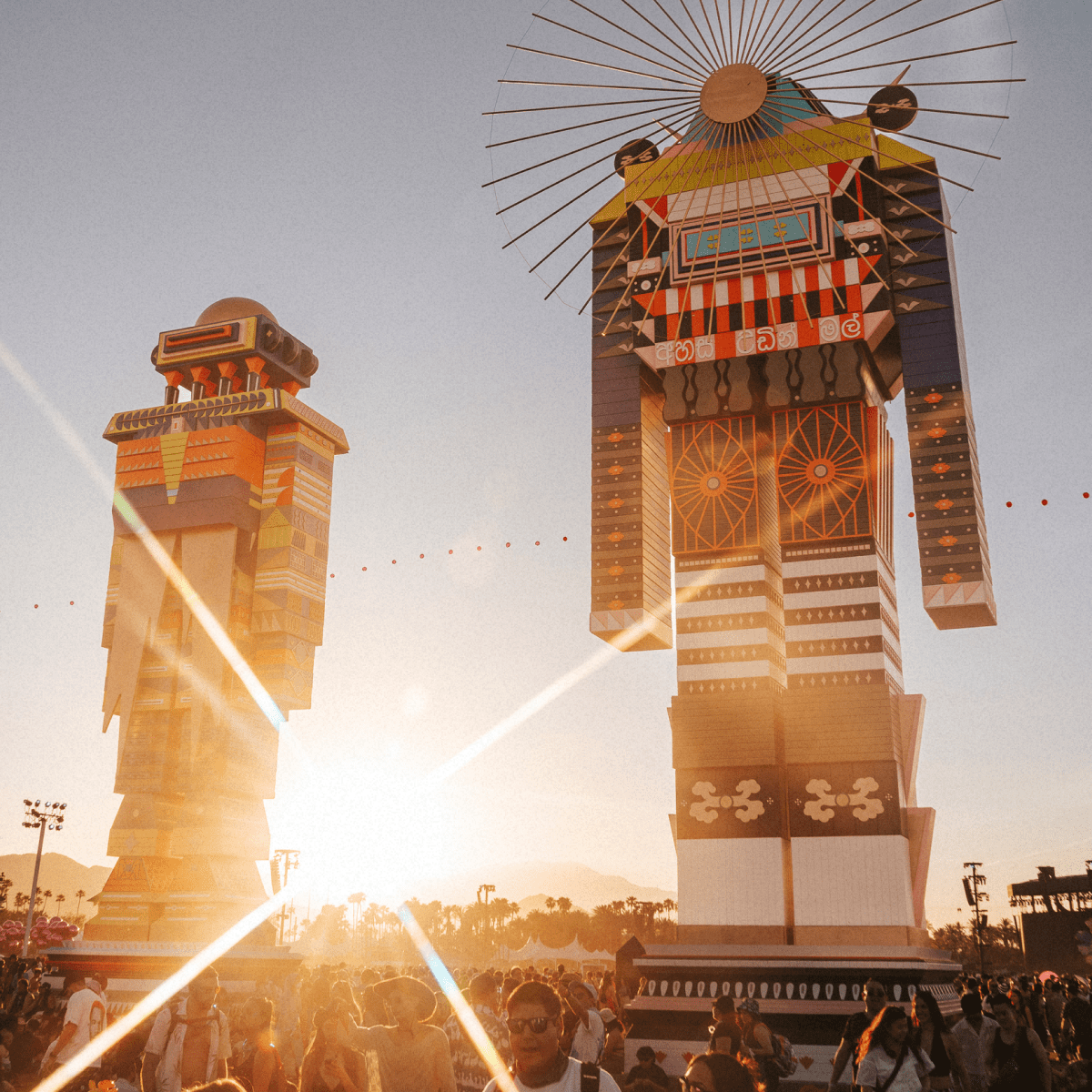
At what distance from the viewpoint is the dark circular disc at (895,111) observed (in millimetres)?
24219

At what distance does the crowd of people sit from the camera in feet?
17.3

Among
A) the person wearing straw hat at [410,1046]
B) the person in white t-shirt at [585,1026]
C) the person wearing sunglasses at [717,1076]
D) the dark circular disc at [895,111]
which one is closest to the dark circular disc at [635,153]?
the dark circular disc at [895,111]

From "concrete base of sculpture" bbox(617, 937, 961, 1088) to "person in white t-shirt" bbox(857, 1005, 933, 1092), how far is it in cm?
1296

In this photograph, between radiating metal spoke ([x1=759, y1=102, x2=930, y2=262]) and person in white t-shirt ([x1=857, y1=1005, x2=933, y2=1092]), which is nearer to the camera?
person in white t-shirt ([x1=857, y1=1005, x2=933, y2=1092])

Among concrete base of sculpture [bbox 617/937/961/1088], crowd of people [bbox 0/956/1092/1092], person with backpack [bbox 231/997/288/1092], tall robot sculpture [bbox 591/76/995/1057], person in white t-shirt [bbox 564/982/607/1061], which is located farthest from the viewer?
tall robot sculpture [bbox 591/76/995/1057]

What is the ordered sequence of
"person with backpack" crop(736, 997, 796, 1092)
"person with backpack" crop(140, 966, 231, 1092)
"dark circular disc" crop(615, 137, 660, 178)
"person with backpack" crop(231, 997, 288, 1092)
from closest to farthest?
"person with backpack" crop(231, 997, 288, 1092)
"person with backpack" crop(140, 966, 231, 1092)
"person with backpack" crop(736, 997, 796, 1092)
"dark circular disc" crop(615, 137, 660, 178)

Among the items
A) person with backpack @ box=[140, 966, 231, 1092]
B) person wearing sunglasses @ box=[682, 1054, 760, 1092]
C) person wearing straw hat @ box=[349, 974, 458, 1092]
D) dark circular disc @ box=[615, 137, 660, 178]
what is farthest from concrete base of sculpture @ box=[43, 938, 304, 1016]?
person wearing sunglasses @ box=[682, 1054, 760, 1092]

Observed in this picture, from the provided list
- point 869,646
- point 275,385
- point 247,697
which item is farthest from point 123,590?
point 869,646

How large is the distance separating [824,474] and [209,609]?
67.8 feet

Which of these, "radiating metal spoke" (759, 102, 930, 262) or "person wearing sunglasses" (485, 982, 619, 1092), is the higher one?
"radiating metal spoke" (759, 102, 930, 262)

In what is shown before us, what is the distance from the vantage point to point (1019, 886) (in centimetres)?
6794

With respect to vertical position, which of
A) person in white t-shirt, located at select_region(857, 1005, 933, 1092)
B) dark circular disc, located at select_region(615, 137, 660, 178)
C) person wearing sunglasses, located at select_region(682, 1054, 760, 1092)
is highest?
dark circular disc, located at select_region(615, 137, 660, 178)

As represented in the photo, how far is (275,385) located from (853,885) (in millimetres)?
26645

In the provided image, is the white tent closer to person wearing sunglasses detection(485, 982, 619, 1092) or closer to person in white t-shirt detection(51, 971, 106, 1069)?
person in white t-shirt detection(51, 971, 106, 1069)
